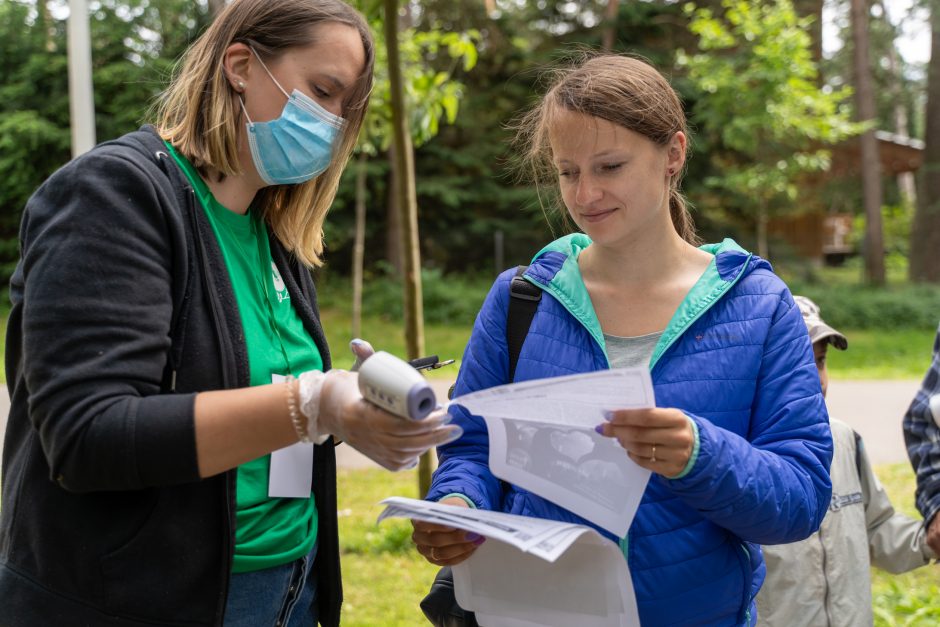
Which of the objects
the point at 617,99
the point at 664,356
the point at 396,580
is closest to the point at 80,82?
the point at 396,580

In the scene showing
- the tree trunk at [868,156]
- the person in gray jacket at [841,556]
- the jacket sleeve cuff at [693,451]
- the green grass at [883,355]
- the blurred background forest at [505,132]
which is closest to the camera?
the jacket sleeve cuff at [693,451]

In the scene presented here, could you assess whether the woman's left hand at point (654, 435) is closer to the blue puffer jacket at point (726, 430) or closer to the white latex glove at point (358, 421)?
the blue puffer jacket at point (726, 430)

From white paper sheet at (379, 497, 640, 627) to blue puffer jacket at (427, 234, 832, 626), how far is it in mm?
117

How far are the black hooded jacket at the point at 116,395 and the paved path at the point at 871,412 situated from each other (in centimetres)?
481

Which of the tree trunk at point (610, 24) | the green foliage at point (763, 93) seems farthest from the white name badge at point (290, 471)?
the tree trunk at point (610, 24)

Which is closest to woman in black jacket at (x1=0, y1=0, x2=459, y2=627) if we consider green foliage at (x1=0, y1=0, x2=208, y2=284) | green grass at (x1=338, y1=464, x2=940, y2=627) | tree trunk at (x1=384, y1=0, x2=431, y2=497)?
green grass at (x1=338, y1=464, x2=940, y2=627)

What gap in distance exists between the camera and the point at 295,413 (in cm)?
142

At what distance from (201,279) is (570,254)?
89cm

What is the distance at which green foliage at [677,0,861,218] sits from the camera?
47.4 feet

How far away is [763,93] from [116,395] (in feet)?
50.9

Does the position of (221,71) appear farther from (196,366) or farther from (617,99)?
(617,99)

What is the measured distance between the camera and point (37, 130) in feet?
56.3

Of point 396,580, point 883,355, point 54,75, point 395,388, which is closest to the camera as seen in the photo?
point 395,388

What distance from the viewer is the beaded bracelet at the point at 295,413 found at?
1.42 m
